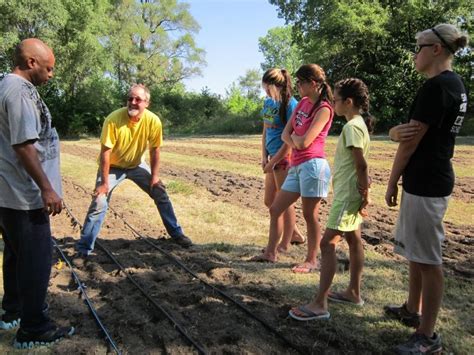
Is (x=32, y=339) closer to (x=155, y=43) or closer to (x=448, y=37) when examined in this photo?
(x=448, y=37)

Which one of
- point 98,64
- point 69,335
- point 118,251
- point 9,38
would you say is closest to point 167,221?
point 118,251

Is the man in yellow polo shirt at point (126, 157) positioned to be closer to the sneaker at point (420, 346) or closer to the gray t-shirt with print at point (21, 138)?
the gray t-shirt with print at point (21, 138)

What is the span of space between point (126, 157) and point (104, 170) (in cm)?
32

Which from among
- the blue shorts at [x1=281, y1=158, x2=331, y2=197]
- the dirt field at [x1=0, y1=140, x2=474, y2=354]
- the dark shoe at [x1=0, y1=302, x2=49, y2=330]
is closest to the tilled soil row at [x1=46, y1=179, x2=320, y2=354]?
the dirt field at [x1=0, y1=140, x2=474, y2=354]

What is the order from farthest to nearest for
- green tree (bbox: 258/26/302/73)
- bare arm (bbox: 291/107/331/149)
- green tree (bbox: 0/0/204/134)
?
green tree (bbox: 258/26/302/73)
green tree (bbox: 0/0/204/134)
bare arm (bbox: 291/107/331/149)

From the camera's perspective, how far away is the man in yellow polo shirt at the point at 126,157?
516 centimetres

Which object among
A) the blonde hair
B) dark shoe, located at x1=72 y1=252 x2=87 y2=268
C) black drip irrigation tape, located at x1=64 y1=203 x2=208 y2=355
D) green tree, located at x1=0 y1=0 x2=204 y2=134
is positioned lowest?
dark shoe, located at x1=72 y1=252 x2=87 y2=268

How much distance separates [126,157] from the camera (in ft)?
17.6

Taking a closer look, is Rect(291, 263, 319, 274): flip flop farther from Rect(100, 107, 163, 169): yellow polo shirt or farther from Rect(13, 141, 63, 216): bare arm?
Rect(13, 141, 63, 216): bare arm

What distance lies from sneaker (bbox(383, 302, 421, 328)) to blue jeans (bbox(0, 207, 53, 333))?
8.76 feet

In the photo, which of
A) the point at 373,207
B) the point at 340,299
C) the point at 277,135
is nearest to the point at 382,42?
the point at 373,207

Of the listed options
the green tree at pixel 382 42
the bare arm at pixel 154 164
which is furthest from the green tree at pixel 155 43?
the bare arm at pixel 154 164

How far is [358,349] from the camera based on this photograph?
10.6 feet

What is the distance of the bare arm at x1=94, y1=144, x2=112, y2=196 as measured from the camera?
203 inches
